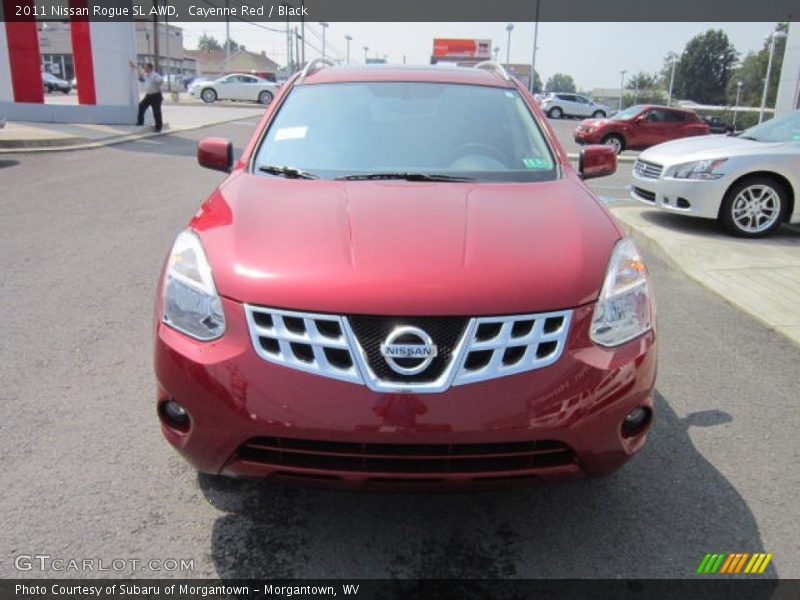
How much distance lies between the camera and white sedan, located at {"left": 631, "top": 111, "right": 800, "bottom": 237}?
7.73 m

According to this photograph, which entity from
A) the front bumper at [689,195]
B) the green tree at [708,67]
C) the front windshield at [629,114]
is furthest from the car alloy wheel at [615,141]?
the green tree at [708,67]

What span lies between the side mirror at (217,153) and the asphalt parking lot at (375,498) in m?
1.20

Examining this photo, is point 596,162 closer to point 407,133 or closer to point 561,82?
point 407,133

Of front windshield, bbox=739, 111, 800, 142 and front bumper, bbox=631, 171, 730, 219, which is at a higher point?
front windshield, bbox=739, 111, 800, 142

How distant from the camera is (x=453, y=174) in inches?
127

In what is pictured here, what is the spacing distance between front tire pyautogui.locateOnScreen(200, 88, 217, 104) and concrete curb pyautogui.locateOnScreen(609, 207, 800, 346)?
3487 cm

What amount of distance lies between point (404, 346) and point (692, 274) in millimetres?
4950

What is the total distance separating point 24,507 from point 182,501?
58cm

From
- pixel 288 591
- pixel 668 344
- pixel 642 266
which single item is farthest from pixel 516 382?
pixel 668 344

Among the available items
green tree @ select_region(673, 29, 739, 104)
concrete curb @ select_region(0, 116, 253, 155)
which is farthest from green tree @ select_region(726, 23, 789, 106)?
concrete curb @ select_region(0, 116, 253, 155)

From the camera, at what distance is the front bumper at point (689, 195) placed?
7773mm

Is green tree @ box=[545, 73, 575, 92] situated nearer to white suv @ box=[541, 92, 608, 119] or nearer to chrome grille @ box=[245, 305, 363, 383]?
white suv @ box=[541, 92, 608, 119]

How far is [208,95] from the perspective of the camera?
129 ft

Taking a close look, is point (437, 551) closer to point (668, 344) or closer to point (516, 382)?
point (516, 382)
